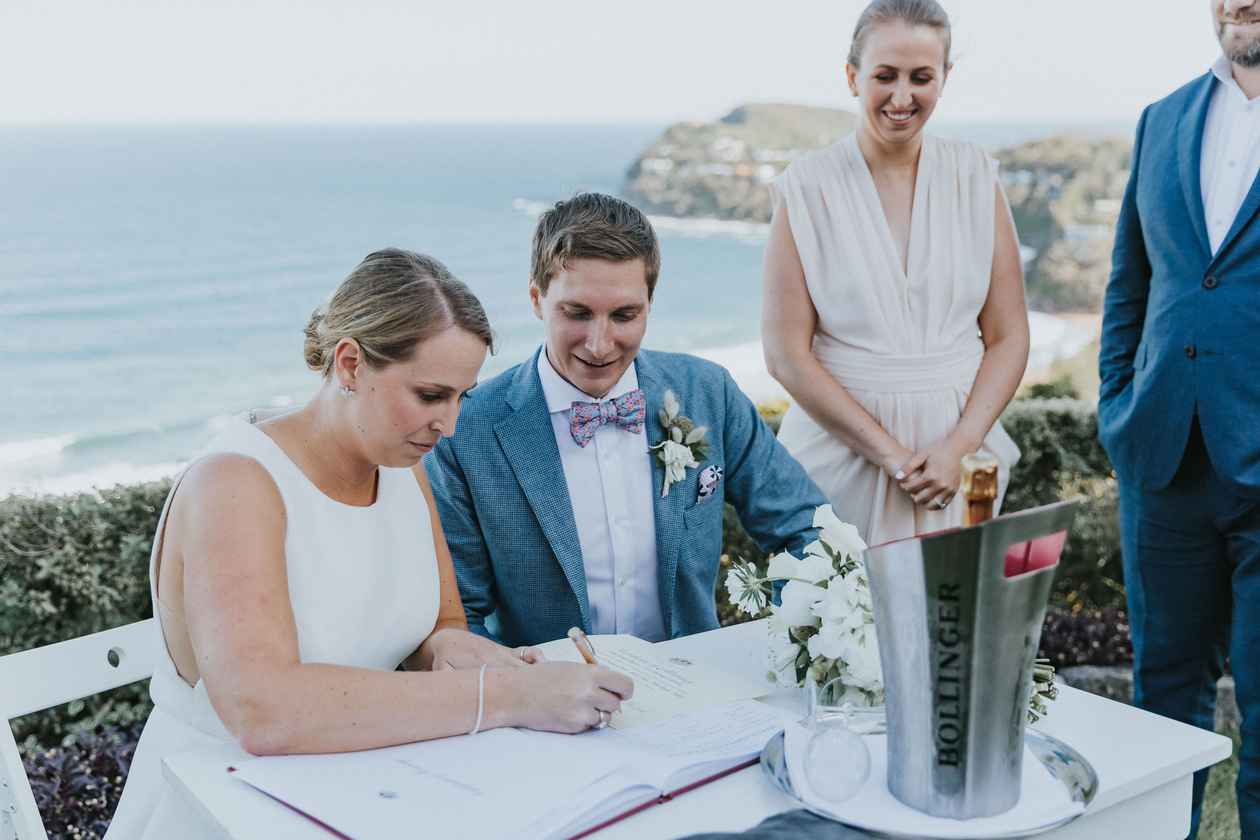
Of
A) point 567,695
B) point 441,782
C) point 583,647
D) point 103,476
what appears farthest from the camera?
point 103,476

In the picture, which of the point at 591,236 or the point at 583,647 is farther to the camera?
the point at 591,236

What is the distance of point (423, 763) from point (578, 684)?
27 cm

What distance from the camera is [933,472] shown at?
9.92ft

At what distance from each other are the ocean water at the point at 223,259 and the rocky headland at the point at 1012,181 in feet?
2.94

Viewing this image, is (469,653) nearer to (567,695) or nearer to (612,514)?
(567,695)

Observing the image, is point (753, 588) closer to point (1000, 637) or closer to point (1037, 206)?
point (1000, 637)

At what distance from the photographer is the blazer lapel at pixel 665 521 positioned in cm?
262

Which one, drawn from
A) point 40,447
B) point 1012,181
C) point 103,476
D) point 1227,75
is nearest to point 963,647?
point 1227,75

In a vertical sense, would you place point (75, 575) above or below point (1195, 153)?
below

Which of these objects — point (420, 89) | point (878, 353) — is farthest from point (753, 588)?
point (420, 89)

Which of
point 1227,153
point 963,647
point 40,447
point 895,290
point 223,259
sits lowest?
point 40,447

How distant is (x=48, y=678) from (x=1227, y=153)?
9.11ft

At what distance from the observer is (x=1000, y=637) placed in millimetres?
1372

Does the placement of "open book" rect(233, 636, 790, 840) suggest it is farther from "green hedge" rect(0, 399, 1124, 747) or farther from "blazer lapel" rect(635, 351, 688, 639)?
"green hedge" rect(0, 399, 1124, 747)
